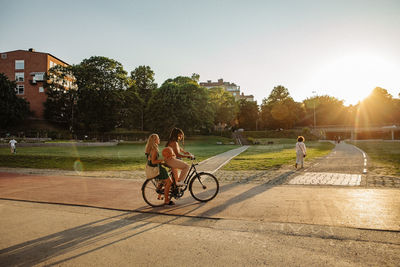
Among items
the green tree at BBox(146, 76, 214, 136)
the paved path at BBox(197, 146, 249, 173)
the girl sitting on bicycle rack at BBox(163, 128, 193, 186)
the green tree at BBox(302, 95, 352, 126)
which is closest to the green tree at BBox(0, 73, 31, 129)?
the green tree at BBox(146, 76, 214, 136)

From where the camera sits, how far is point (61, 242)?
4.35m

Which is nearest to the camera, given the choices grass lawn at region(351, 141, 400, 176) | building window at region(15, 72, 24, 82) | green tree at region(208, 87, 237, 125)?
grass lawn at region(351, 141, 400, 176)

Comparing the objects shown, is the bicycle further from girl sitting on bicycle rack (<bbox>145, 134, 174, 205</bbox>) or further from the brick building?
the brick building

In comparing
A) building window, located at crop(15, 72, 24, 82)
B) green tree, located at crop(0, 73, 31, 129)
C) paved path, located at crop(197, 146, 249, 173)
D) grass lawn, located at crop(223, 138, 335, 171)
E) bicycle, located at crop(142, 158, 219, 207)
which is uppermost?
building window, located at crop(15, 72, 24, 82)

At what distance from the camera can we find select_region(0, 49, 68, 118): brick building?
5297cm

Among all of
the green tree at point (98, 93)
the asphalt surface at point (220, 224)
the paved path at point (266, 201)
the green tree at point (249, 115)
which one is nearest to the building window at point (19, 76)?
the green tree at point (98, 93)

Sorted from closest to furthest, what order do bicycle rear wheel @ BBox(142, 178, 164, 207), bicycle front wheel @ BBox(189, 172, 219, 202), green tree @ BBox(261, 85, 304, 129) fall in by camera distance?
bicycle rear wheel @ BBox(142, 178, 164, 207)
bicycle front wheel @ BBox(189, 172, 219, 202)
green tree @ BBox(261, 85, 304, 129)

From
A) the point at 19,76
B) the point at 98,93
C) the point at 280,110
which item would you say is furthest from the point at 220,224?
the point at 280,110

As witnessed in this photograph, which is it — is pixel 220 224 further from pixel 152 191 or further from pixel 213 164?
pixel 213 164

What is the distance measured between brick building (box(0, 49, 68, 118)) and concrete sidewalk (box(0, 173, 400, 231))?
51.0 metres

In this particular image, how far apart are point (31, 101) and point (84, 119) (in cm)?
1441

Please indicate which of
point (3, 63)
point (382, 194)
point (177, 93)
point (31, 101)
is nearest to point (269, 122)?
point (177, 93)

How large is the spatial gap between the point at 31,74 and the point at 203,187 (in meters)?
58.8

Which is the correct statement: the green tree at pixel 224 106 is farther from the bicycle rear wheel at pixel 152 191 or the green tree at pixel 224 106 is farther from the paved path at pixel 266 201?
the bicycle rear wheel at pixel 152 191
